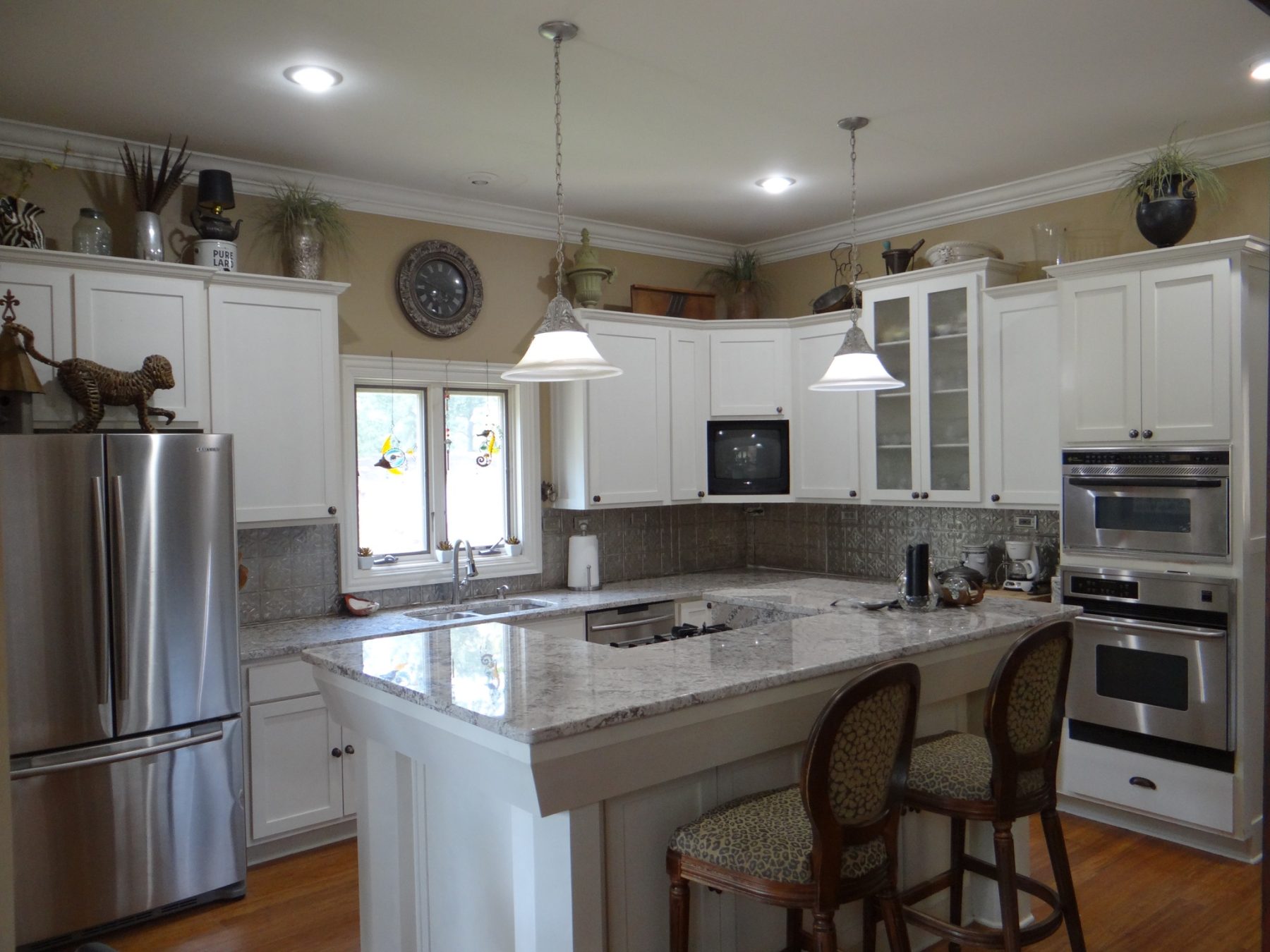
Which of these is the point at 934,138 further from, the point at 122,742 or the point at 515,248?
the point at 122,742

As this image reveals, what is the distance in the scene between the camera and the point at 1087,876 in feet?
11.2

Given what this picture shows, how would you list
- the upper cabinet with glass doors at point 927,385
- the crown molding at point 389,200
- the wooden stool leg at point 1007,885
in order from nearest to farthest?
the wooden stool leg at point 1007,885 → the crown molding at point 389,200 → the upper cabinet with glass doors at point 927,385

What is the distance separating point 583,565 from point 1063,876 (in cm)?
278

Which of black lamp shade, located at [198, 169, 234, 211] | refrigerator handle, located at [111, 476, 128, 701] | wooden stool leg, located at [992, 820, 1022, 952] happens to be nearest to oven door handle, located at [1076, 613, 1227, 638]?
wooden stool leg, located at [992, 820, 1022, 952]

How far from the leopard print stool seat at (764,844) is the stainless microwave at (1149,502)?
89.1 inches

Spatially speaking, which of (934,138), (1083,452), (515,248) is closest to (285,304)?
(515,248)

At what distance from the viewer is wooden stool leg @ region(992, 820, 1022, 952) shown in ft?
7.43

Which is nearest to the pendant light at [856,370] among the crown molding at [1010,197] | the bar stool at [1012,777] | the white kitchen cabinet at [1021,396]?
the bar stool at [1012,777]

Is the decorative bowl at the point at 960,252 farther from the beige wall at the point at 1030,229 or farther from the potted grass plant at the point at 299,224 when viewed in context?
the potted grass plant at the point at 299,224

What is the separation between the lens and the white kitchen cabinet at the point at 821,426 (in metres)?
4.87

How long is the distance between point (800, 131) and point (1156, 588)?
88.5 inches

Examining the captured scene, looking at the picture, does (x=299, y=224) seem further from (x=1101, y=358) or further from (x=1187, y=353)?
(x=1187, y=353)

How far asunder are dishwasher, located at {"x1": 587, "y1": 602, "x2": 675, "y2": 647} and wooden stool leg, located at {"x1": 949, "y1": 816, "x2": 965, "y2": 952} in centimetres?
188

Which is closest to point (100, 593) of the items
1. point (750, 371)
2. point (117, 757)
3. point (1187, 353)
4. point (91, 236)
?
point (117, 757)
